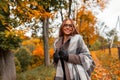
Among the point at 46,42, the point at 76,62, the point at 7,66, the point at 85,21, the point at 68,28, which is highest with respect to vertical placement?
the point at 85,21

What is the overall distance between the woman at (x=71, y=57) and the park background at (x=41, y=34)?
12.3 inches

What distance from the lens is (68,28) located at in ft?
14.8

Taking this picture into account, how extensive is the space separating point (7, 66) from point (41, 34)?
1242 cm

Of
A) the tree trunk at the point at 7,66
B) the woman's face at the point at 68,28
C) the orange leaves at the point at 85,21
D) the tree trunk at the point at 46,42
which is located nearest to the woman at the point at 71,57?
the woman's face at the point at 68,28

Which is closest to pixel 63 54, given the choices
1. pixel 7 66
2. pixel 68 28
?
pixel 68 28

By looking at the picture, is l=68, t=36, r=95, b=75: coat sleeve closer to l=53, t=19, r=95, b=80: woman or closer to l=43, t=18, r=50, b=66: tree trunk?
l=53, t=19, r=95, b=80: woman

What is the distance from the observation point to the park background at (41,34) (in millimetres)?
6719

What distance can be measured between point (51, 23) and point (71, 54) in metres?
24.1

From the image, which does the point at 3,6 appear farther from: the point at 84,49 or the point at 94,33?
the point at 94,33

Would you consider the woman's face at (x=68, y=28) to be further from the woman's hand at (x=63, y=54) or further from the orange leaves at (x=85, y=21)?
the orange leaves at (x=85, y=21)

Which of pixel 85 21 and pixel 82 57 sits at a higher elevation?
pixel 85 21

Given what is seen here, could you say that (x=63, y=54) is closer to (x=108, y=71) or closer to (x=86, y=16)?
(x=108, y=71)

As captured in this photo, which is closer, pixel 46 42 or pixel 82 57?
pixel 82 57

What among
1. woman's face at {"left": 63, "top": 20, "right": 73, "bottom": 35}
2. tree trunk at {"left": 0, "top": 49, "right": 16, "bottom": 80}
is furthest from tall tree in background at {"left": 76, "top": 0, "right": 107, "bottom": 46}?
woman's face at {"left": 63, "top": 20, "right": 73, "bottom": 35}
